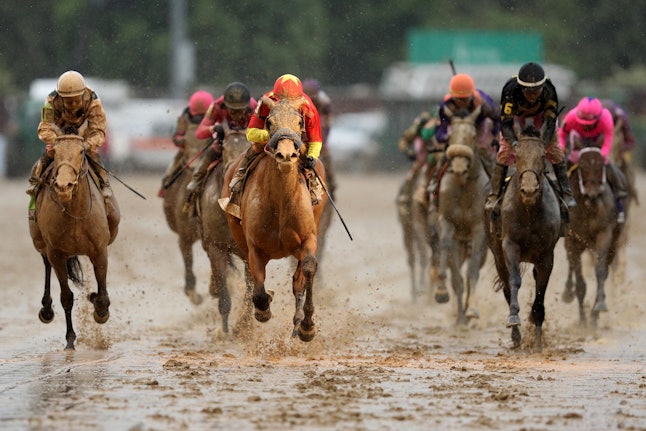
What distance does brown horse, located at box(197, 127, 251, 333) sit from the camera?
544 inches

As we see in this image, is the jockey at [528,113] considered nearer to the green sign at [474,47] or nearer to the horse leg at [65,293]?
the horse leg at [65,293]

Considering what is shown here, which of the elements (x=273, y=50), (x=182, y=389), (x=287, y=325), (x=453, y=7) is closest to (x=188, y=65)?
(x=273, y=50)

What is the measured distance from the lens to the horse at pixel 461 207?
50.7 ft

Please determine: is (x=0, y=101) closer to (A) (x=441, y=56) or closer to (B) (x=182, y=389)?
(A) (x=441, y=56)

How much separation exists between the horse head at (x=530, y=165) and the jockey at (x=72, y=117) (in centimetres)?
353

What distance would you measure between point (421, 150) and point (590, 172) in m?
3.49

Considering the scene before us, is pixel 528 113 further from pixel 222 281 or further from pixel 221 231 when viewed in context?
pixel 222 281

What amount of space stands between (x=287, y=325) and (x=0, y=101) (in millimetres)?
40129

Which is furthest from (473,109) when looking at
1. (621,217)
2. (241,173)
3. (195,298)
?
(241,173)

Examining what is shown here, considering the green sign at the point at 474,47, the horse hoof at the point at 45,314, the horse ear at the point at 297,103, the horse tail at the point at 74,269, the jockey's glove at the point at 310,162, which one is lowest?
the horse hoof at the point at 45,314

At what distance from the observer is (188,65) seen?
173 feet

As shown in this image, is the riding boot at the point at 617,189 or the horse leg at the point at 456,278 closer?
the horse leg at the point at 456,278

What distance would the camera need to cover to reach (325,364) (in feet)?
38.7

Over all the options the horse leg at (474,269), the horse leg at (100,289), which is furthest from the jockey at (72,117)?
the horse leg at (474,269)
